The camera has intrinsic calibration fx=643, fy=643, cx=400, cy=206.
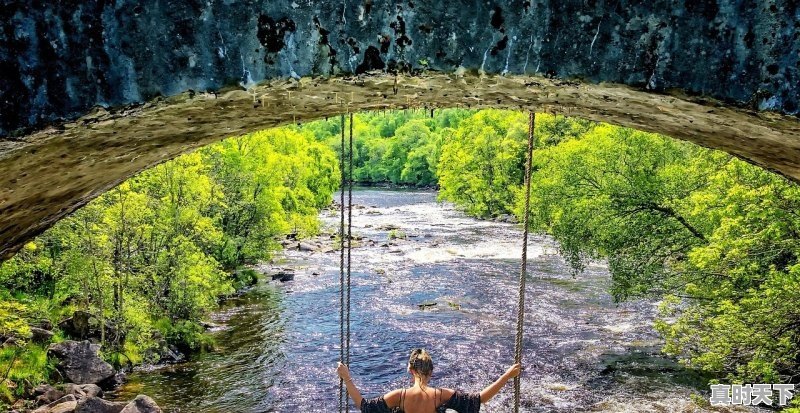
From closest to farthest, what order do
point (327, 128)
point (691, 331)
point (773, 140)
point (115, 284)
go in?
point (773, 140), point (691, 331), point (115, 284), point (327, 128)

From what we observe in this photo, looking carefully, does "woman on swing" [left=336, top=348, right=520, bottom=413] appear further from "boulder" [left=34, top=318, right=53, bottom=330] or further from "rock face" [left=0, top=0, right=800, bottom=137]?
"boulder" [left=34, top=318, right=53, bottom=330]

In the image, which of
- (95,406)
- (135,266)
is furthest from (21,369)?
(135,266)

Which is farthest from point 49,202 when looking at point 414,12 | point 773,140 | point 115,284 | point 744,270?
point 115,284

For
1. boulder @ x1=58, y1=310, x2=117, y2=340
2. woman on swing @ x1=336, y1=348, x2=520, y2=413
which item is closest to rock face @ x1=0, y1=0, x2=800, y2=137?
woman on swing @ x1=336, y1=348, x2=520, y2=413

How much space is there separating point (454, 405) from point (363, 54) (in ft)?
9.39

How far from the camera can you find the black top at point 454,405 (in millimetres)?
4277

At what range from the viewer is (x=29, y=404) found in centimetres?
1238

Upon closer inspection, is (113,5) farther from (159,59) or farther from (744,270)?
(744,270)

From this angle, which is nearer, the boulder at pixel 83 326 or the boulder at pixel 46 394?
the boulder at pixel 46 394

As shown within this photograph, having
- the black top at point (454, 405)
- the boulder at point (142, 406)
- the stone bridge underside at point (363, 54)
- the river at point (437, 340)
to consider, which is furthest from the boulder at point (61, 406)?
the stone bridge underside at point (363, 54)

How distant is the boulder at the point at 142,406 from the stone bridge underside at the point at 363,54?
10.8 meters

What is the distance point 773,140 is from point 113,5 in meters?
2.36

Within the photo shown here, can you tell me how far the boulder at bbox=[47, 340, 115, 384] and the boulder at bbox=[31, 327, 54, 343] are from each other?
0.52 m

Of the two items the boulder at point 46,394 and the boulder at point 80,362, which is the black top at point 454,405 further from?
the boulder at point 80,362
